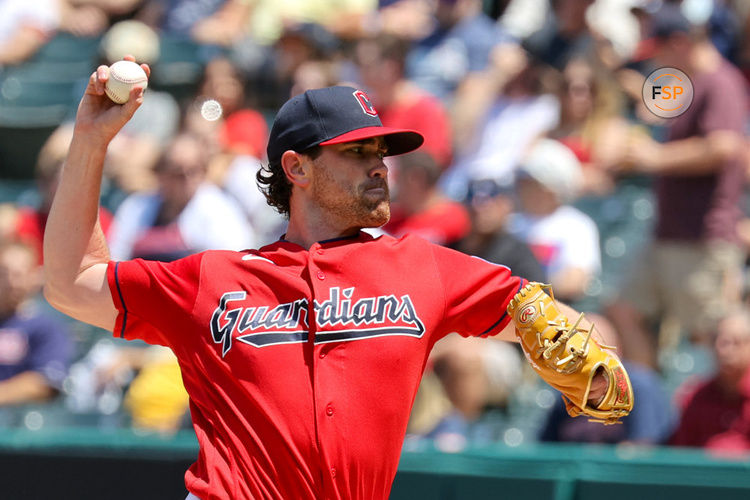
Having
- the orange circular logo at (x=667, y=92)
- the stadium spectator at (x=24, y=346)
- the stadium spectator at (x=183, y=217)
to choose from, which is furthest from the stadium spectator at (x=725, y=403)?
the stadium spectator at (x=24, y=346)

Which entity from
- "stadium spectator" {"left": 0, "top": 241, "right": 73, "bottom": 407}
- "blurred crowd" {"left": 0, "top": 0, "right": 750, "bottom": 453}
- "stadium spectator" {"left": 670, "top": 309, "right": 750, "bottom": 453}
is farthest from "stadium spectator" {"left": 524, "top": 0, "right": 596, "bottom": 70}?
"stadium spectator" {"left": 0, "top": 241, "right": 73, "bottom": 407}

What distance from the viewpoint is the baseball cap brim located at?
303 cm

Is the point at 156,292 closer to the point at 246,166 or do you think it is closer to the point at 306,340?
the point at 306,340

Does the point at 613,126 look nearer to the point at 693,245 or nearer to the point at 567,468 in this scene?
the point at 693,245

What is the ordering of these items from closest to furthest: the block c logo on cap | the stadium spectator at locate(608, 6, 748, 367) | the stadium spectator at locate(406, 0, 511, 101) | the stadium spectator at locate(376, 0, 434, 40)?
the block c logo on cap < the stadium spectator at locate(608, 6, 748, 367) < the stadium spectator at locate(406, 0, 511, 101) < the stadium spectator at locate(376, 0, 434, 40)

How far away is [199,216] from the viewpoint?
677 centimetres

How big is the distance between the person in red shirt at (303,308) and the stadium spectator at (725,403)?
95.8 inches

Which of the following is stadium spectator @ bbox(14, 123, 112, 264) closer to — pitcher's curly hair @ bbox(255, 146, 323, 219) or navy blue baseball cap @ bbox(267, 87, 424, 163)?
pitcher's curly hair @ bbox(255, 146, 323, 219)

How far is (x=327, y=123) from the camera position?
307 cm

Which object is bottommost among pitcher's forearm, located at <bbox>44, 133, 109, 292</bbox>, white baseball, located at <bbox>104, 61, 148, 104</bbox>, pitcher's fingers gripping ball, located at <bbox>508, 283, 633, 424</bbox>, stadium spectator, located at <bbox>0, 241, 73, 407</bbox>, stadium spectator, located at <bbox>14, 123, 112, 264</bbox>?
stadium spectator, located at <bbox>0, 241, 73, 407</bbox>

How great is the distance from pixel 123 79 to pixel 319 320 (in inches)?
32.7

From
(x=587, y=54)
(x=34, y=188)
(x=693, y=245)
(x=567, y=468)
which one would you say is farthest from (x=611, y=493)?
(x=34, y=188)

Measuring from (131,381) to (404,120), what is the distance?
2352 millimetres

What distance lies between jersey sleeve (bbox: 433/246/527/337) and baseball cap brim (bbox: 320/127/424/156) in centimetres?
35
